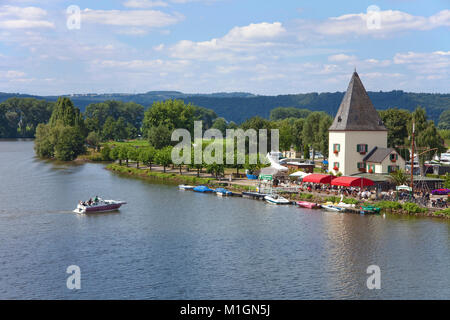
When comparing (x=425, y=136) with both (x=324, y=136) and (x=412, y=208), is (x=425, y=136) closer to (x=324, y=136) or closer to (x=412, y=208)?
(x=324, y=136)

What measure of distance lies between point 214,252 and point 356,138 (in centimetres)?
Result: 4175

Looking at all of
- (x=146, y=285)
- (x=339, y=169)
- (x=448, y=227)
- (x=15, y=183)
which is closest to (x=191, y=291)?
(x=146, y=285)

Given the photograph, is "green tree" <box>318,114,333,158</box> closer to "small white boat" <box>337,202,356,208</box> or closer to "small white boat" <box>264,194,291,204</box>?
"small white boat" <box>264,194,291,204</box>

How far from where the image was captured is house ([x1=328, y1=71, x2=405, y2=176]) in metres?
83.3

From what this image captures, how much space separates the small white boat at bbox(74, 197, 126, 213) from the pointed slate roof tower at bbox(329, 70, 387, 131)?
36539 mm

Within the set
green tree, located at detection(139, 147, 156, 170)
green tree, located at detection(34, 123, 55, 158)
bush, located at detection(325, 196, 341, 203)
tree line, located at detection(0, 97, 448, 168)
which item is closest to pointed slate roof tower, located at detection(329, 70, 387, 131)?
tree line, located at detection(0, 97, 448, 168)

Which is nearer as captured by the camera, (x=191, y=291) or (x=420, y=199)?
(x=191, y=291)

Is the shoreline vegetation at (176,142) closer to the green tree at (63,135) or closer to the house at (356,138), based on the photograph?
the green tree at (63,135)

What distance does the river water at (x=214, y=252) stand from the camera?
1591 inches

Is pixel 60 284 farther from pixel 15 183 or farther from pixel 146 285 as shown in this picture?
pixel 15 183

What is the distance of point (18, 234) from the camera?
57406 millimetres
